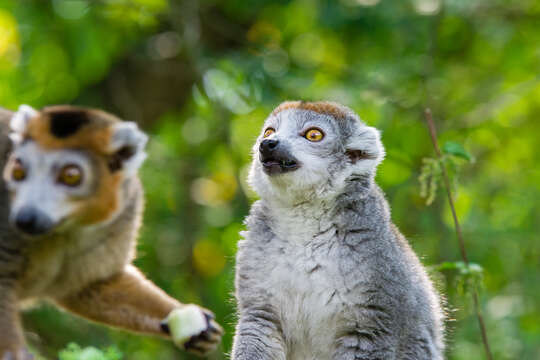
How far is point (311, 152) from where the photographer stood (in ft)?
15.0

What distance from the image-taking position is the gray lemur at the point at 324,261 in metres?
4.25

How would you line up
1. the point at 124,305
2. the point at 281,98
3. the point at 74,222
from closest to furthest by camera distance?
1. the point at 74,222
2. the point at 124,305
3. the point at 281,98

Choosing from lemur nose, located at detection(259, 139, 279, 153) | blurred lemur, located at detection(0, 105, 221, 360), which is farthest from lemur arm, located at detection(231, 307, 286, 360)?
blurred lemur, located at detection(0, 105, 221, 360)

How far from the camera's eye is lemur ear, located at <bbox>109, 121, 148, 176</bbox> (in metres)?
6.32

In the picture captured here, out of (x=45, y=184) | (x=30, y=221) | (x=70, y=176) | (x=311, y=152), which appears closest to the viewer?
(x=311, y=152)

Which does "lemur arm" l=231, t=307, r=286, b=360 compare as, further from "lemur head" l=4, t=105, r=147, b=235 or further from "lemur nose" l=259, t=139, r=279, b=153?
"lemur head" l=4, t=105, r=147, b=235

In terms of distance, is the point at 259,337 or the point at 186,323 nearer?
the point at 259,337

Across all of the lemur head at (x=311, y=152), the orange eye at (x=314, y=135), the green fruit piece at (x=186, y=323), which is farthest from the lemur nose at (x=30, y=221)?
the orange eye at (x=314, y=135)

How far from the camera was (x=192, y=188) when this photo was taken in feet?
35.9

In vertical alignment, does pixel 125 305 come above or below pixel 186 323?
above

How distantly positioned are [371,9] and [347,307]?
219 inches

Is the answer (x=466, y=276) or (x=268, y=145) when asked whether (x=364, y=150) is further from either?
(x=466, y=276)

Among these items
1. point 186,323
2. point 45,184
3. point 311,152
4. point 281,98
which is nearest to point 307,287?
point 311,152

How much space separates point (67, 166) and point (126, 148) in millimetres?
594
